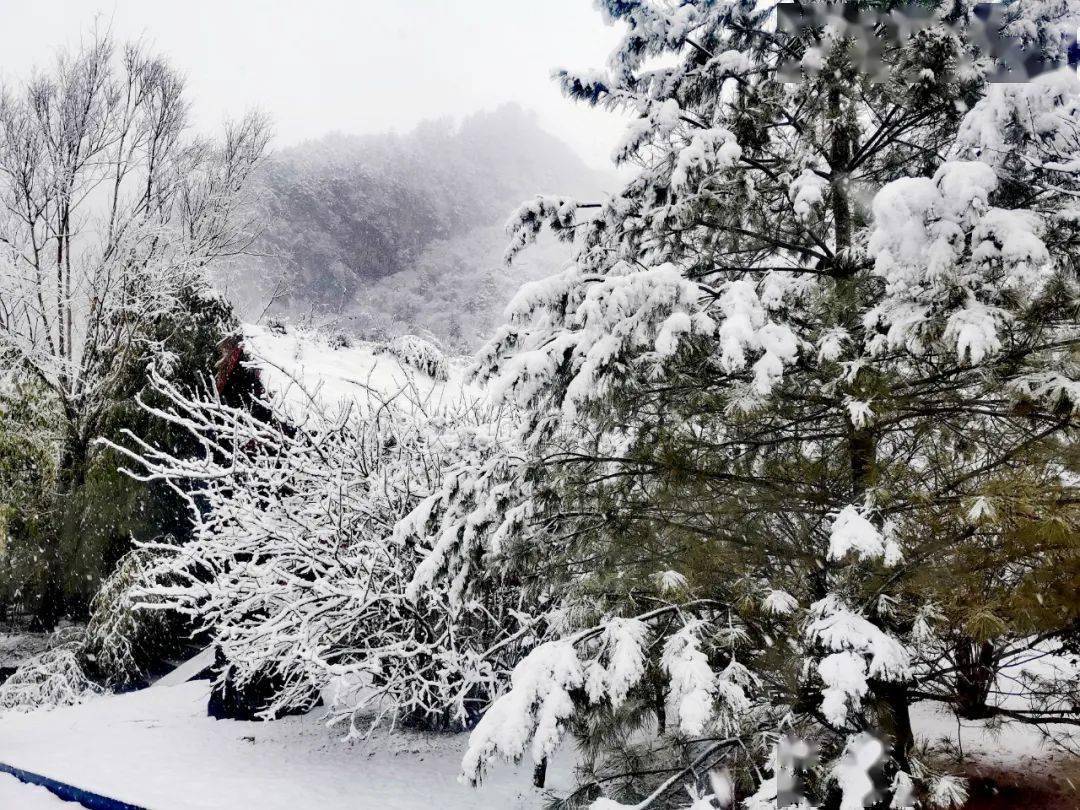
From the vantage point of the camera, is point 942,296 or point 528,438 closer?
point 942,296

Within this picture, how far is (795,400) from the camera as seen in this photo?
3701mm

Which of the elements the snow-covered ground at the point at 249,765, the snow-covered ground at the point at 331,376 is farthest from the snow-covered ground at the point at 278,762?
the snow-covered ground at the point at 331,376

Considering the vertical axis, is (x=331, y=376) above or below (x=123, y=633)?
above

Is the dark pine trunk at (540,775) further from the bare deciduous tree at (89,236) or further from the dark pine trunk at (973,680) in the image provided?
the bare deciduous tree at (89,236)

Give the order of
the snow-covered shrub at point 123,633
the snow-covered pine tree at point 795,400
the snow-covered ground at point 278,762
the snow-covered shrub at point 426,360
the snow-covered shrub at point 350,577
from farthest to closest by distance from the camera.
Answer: the snow-covered shrub at point 426,360, the snow-covered shrub at point 123,633, the snow-covered shrub at point 350,577, the snow-covered ground at point 278,762, the snow-covered pine tree at point 795,400

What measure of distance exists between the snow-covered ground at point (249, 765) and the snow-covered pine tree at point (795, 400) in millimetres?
2204

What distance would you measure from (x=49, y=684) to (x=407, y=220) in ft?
165

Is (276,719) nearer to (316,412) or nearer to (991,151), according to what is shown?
(316,412)

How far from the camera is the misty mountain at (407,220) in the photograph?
44062 mm

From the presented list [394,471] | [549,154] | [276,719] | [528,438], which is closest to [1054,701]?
[528,438]

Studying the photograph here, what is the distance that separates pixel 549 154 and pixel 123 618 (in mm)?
64483

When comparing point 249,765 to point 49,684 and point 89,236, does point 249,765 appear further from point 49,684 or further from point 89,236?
point 89,236

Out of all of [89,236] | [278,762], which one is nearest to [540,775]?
[278,762]

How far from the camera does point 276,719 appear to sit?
25.0 ft
